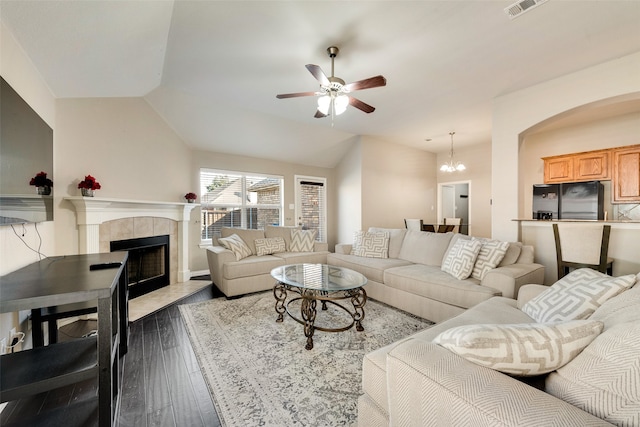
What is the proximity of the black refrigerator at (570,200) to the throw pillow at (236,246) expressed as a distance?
5.74 m

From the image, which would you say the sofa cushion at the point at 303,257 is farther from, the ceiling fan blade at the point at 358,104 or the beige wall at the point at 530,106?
the beige wall at the point at 530,106

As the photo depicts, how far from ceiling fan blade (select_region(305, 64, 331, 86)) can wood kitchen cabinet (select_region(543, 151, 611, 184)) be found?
5.23 metres

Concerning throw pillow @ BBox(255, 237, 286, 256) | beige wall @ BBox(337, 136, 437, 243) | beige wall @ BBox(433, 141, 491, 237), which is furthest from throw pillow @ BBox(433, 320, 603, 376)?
beige wall @ BBox(433, 141, 491, 237)

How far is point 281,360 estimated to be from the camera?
2004 millimetres

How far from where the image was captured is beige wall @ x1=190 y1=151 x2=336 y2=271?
475cm

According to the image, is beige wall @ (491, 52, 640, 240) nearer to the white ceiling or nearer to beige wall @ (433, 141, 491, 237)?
the white ceiling

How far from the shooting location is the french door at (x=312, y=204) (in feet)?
20.1

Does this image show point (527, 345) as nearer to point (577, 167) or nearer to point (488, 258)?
point (488, 258)

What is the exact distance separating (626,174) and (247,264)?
635cm

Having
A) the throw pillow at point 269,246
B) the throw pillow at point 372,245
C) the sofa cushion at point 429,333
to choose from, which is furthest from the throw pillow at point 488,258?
the throw pillow at point 269,246

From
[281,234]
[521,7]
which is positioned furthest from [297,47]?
[281,234]

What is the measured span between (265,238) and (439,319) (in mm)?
2846

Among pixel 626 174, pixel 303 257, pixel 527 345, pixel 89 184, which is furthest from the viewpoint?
pixel 626 174

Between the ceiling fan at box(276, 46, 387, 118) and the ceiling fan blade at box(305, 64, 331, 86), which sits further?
the ceiling fan at box(276, 46, 387, 118)
